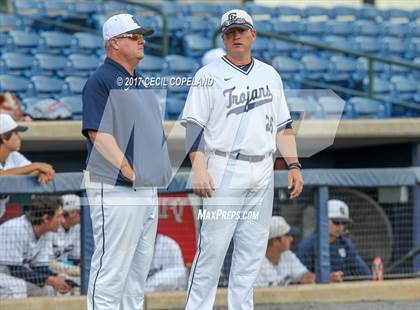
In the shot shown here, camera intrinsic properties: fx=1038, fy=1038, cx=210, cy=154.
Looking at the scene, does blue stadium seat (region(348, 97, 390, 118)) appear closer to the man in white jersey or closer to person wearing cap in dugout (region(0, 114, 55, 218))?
person wearing cap in dugout (region(0, 114, 55, 218))

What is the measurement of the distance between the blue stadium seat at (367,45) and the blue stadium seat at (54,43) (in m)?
4.12

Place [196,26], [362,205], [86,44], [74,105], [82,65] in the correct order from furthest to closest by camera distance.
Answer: [196,26]
[86,44]
[82,65]
[74,105]
[362,205]

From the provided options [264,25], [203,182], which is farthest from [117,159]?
[264,25]

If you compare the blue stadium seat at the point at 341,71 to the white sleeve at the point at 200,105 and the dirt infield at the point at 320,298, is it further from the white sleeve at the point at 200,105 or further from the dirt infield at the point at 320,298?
the white sleeve at the point at 200,105

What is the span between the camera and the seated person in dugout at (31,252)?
6.88 meters

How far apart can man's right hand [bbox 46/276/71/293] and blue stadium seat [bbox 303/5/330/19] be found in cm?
928

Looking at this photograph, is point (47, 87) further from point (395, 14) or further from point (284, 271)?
point (395, 14)

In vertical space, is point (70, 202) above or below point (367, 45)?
below

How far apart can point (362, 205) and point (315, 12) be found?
804 cm

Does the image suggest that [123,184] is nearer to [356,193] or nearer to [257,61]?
[257,61]

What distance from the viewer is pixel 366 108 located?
11234 millimetres

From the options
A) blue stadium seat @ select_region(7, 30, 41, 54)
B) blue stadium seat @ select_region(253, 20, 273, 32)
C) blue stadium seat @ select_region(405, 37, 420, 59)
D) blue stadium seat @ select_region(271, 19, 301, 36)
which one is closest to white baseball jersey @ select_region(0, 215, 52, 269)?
blue stadium seat @ select_region(7, 30, 41, 54)

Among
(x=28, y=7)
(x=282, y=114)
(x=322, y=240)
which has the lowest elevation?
(x=322, y=240)

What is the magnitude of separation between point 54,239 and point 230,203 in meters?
1.86
